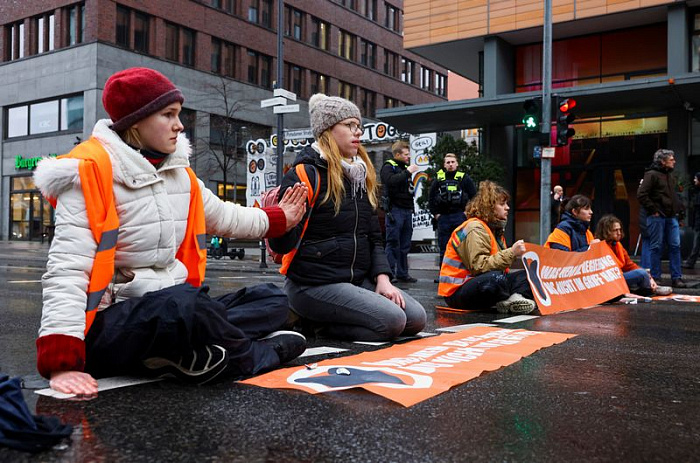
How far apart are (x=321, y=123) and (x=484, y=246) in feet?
8.22

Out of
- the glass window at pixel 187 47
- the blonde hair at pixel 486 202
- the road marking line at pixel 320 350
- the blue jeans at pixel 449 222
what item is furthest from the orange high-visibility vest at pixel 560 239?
the glass window at pixel 187 47

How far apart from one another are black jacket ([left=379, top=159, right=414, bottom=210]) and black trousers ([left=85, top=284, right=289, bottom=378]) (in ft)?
27.5

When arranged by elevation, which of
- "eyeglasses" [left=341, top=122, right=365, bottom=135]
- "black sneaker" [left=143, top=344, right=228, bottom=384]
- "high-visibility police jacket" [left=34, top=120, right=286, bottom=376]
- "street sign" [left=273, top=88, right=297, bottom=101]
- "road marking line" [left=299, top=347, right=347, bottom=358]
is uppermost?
"street sign" [left=273, top=88, right=297, bottom=101]

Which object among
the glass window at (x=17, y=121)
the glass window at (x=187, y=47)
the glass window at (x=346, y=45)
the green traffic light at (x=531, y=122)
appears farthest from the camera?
the glass window at (x=346, y=45)

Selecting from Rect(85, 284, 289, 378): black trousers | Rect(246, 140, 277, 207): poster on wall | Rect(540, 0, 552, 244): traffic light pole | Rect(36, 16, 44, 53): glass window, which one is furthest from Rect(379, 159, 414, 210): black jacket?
Rect(36, 16, 44, 53): glass window

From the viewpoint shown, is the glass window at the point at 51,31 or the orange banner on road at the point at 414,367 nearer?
the orange banner on road at the point at 414,367

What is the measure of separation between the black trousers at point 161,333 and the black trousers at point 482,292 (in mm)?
3778

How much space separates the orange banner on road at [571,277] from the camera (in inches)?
287

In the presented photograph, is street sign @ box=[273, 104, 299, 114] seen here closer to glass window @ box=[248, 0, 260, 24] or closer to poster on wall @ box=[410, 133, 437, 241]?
poster on wall @ box=[410, 133, 437, 241]

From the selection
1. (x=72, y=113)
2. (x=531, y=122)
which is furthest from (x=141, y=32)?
(x=531, y=122)

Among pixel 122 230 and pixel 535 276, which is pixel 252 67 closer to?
pixel 535 276

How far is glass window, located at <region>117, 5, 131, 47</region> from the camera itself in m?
34.6

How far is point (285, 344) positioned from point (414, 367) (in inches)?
25.7

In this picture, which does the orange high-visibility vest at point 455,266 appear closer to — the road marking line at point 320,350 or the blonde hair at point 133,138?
the road marking line at point 320,350
